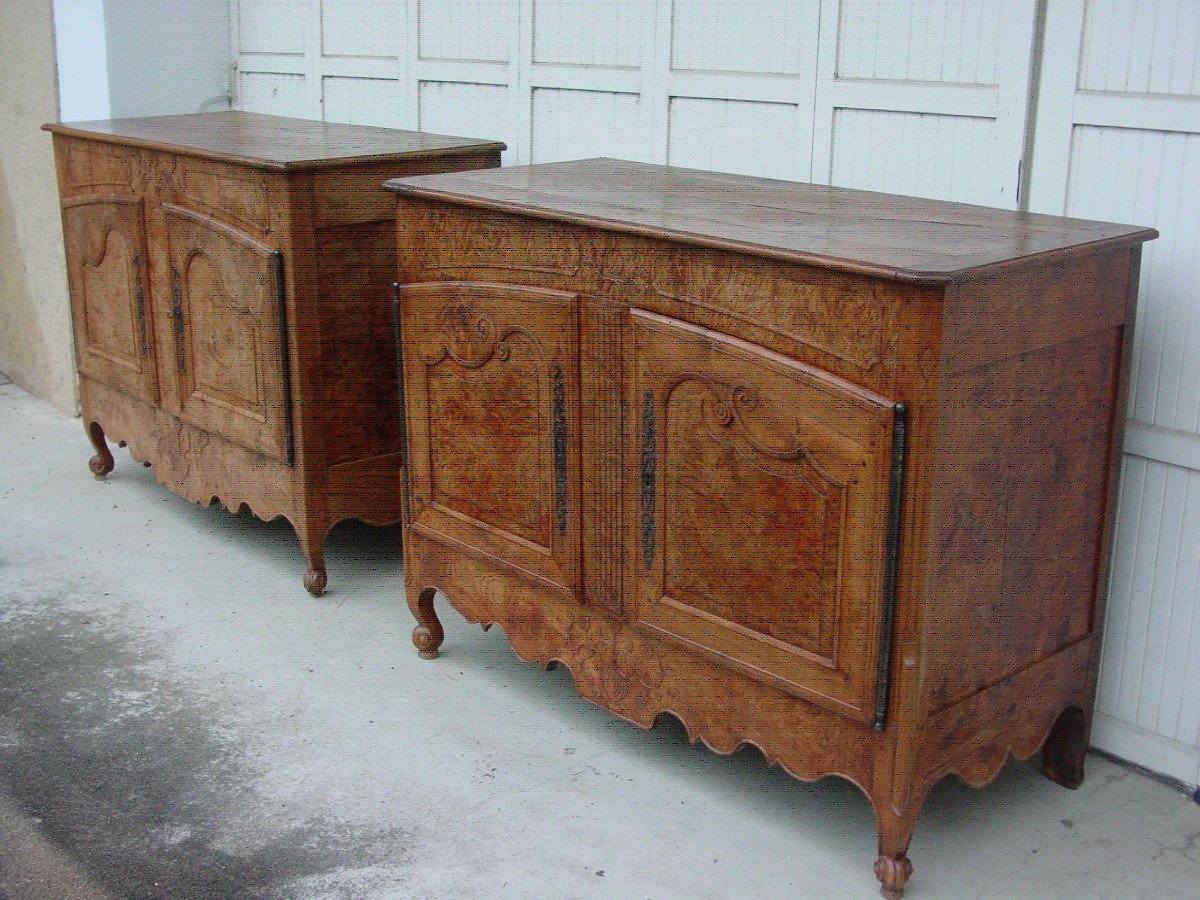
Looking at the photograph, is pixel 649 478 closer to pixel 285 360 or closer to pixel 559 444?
pixel 559 444

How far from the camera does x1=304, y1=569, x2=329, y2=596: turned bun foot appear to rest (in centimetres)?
347

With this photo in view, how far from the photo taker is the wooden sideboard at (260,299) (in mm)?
3271

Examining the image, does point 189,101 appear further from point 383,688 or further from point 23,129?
point 383,688

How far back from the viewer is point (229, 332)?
136 inches

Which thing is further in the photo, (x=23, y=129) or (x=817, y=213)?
(x=23, y=129)

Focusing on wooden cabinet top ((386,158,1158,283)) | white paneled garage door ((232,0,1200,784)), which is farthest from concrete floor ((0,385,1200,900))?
wooden cabinet top ((386,158,1158,283))

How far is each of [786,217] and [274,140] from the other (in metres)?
→ 1.72

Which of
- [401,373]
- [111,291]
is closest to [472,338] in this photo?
[401,373]

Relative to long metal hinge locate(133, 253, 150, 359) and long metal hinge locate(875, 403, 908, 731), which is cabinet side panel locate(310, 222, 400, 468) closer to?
long metal hinge locate(133, 253, 150, 359)

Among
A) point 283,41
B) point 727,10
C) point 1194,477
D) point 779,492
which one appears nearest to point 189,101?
point 283,41

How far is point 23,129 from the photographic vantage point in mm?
4828

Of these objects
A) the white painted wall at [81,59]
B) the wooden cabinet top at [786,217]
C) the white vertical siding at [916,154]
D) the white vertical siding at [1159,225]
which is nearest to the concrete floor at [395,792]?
the white vertical siding at [1159,225]

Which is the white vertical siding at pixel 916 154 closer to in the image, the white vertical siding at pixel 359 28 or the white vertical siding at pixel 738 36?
the white vertical siding at pixel 738 36

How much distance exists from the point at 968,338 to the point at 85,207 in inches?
110
